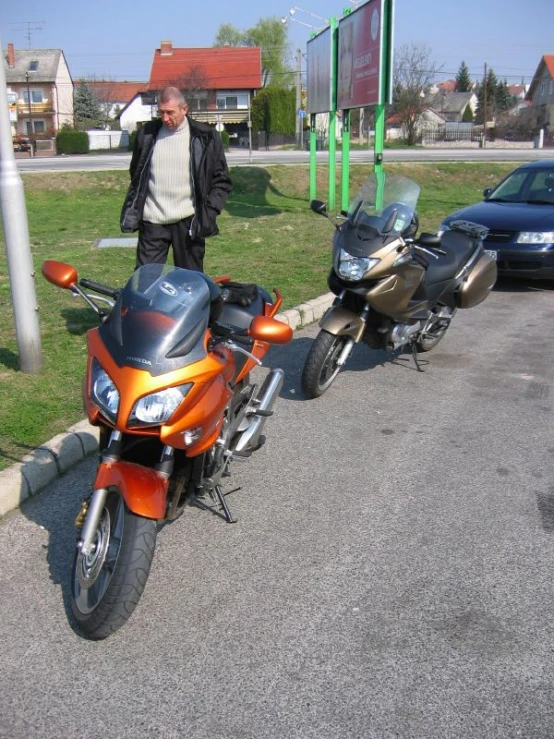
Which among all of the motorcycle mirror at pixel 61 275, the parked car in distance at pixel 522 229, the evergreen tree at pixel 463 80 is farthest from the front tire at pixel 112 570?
the evergreen tree at pixel 463 80

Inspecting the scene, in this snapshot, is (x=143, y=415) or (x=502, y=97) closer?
(x=143, y=415)

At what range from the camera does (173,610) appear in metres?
3.21

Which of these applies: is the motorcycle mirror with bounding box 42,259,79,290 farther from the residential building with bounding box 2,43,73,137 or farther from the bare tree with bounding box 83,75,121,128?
the bare tree with bounding box 83,75,121,128

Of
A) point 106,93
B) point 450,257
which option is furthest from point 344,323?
point 106,93

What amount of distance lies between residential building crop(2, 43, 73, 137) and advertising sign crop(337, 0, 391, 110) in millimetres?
61315

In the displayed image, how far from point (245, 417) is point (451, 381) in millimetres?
2834

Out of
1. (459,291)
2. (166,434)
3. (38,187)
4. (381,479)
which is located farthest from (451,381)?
(38,187)

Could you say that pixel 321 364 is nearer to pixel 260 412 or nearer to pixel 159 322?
pixel 260 412

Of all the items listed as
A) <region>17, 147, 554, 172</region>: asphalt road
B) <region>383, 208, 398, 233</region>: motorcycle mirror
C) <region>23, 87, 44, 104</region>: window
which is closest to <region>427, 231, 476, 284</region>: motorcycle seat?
<region>383, 208, 398, 233</region>: motorcycle mirror

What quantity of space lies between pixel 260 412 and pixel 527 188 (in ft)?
27.4

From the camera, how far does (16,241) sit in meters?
5.43

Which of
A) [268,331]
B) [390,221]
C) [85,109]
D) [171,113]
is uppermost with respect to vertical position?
[85,109]

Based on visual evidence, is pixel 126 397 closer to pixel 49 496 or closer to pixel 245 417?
pixel 245 417

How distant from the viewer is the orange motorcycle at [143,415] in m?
2.84
